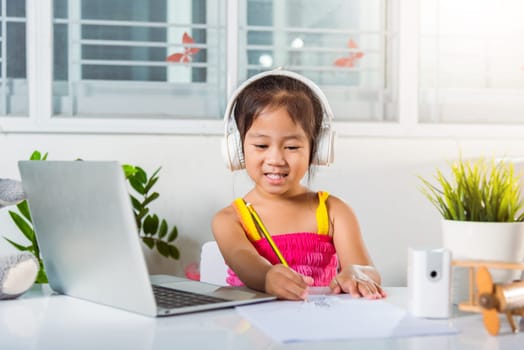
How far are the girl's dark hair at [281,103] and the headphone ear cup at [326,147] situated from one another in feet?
0.10

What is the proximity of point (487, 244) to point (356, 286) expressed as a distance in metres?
0.24

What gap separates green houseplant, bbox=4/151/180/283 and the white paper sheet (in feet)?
4.30

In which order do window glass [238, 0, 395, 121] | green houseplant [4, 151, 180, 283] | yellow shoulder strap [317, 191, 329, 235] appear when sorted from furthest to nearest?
window glass [238, 0, 395, 121] → green houseplant [4, 151, 180, 283] → yellow shoulder strap [317, 191, 329, 235]

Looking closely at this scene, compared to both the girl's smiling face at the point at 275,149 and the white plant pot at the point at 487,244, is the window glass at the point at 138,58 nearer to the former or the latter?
the girl's smiling face at the point at 275,149

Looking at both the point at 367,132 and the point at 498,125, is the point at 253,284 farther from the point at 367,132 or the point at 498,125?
the point at 498,125

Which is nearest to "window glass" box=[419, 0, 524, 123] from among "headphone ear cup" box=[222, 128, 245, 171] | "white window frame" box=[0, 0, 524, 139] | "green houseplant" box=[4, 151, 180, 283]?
"white window frame" box=[0, 0, 524, 139]

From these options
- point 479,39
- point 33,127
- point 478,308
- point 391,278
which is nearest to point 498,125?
point 479,39

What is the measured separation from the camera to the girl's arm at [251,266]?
1.16 meters

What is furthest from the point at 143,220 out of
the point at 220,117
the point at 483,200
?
the point at 483,200

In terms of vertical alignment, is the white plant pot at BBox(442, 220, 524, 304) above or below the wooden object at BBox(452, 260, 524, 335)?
above

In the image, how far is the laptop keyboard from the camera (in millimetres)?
1078

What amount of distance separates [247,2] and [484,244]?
1857 millimetres

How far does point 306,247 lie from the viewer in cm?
169

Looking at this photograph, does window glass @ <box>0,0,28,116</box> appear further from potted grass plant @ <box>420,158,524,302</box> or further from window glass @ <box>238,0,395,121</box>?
potted grass plant @ <box>420,158,524,302</box>
